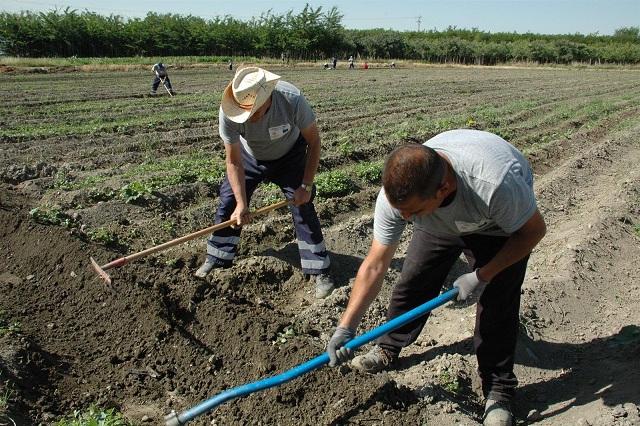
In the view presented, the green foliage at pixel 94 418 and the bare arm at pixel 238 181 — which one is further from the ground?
the bare arm at pixel 238 181

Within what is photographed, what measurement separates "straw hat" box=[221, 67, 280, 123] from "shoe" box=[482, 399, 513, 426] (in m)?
2.41

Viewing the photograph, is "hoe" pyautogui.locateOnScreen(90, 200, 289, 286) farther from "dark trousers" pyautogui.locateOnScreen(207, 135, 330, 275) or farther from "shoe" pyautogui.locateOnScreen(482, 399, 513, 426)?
"shoe" pyautogui.locateOnScreen(482, 399, 513, 426)

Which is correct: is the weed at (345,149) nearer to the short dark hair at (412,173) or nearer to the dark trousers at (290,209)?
the dark trousers at (290,209)

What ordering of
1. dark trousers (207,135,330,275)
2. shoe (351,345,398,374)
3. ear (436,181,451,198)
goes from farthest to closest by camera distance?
1. dark trousers (207,135,330,275)
2. shoe (351,345,398,374)
3. ear (436,181,451,198)

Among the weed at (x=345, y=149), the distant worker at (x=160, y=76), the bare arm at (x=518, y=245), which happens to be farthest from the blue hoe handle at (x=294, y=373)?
the distant worker at (x=160, y=76)

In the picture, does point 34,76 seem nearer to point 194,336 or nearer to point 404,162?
point 194,336

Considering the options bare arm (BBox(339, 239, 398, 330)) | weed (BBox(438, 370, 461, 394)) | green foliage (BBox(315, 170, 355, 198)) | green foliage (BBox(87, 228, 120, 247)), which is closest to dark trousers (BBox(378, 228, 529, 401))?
weed (BBox(438, 370, 461, 394))

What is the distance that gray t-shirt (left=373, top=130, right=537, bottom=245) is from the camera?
2508 millimetres

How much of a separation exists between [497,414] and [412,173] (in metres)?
1.71

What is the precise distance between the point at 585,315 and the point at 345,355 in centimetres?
255

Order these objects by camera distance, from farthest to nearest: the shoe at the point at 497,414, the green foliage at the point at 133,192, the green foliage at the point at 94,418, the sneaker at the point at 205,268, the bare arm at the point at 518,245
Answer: the green foliage at the point at 133,192
the sneaker at the point at 205,268
the shoe at the point at 497,414
the green foliage at the point at 94,418
the bare arm at the point at 518,245

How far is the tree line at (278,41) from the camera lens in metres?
40.0

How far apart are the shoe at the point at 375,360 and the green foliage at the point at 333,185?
337cm

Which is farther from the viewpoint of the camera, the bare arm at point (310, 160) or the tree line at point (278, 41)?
the tree line at point (278, 41)
